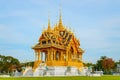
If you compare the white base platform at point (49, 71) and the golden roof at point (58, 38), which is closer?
the white base platform at point (49, 71)

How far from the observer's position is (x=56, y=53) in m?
43.8

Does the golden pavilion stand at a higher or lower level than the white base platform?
higher

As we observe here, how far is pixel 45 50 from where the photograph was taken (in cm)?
4119

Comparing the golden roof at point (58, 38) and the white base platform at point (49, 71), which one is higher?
the golden roof at point (58, 38)

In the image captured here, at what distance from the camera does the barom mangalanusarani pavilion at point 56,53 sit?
38531mm

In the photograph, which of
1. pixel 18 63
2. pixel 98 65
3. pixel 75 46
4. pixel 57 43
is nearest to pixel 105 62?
pixel 98 65

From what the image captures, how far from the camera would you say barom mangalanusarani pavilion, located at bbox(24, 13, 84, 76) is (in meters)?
38.5

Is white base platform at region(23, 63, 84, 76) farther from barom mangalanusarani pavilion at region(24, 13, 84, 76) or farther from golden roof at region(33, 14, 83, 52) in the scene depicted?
golden roof at region(33, 14, 83, 52)

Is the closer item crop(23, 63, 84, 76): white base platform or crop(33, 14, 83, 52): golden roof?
crop(23, 63, 84, 76): white base platform

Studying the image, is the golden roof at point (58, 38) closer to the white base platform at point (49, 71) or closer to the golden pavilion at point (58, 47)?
the golden pavilion at point (58, 47)

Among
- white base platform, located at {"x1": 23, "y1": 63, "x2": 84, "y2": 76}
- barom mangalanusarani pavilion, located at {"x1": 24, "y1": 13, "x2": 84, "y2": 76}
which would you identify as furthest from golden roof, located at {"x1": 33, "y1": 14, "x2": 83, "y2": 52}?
white base platform, located at {"x1": 23, "y1": 63, "x2": 84, "y2": 76}

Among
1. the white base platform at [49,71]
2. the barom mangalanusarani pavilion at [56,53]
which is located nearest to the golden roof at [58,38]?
the barom mangalanusarani pavilion at [56,53]

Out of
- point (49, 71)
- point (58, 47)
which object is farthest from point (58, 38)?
point (49, 71)

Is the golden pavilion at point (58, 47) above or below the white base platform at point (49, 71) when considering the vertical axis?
above
